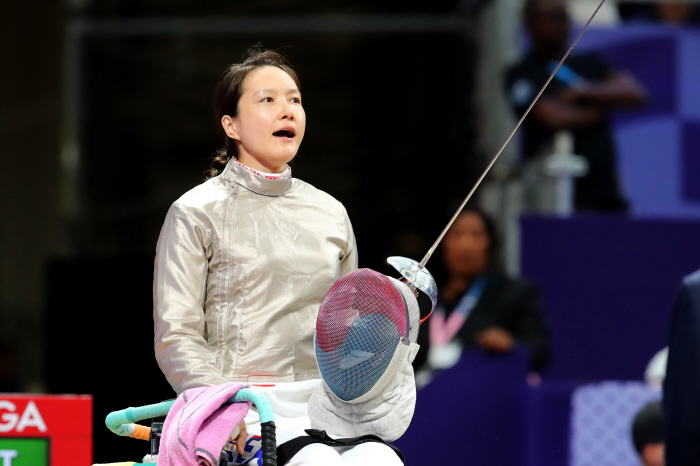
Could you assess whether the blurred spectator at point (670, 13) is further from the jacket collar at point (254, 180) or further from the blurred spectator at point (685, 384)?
the jacket collar at point (254, 180)

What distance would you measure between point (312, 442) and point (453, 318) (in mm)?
1907

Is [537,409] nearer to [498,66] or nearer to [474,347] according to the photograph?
[474,347]

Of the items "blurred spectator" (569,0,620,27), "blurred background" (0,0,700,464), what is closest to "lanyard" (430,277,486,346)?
"blurred background" (0,0,700,464)

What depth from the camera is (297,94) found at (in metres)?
2.12

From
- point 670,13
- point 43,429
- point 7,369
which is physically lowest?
point 7,369

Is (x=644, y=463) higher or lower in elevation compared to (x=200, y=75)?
lower

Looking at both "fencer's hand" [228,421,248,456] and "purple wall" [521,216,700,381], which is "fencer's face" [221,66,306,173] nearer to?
"fencer's hand" [228,421,248,456]

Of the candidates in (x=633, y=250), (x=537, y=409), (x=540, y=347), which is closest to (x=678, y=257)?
(x=633, y=250)

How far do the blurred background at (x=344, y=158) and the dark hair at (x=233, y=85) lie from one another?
0.98 metres

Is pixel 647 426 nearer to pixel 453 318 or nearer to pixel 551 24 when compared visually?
pixel 453 318

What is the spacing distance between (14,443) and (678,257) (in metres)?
3.10

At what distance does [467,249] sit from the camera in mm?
3908

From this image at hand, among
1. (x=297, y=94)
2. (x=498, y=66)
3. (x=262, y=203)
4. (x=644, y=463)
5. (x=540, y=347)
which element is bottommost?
(x=644, y=463)

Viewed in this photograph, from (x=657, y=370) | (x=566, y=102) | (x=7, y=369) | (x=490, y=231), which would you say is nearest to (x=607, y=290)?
(x=657, y=370)
